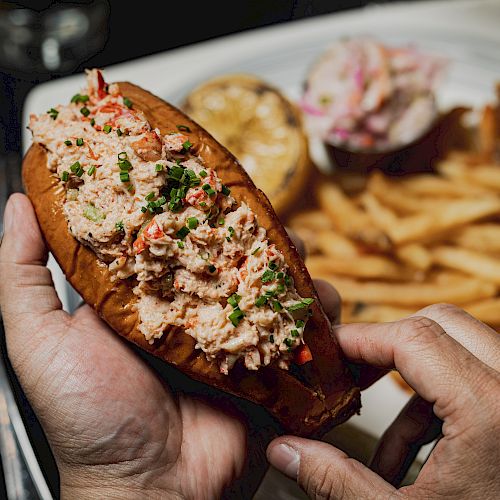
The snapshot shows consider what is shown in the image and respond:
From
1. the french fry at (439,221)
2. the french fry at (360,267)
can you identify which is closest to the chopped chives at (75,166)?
the french fry at (360,267)

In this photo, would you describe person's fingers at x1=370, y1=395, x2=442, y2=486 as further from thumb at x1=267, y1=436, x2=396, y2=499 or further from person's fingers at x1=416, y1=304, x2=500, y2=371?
thumb at x1=267, y1=436, x2=396, y2=499

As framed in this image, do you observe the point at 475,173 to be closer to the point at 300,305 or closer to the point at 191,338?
the point at 300,305

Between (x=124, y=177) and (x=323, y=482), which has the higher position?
(x=124, y=177)

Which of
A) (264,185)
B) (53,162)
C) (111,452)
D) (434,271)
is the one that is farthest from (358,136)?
(111,452)

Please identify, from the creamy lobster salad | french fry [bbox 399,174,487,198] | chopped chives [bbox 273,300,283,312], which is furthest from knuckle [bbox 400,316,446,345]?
french fry [bbox 399,174,487,198]

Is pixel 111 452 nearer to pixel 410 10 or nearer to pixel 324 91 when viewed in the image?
pixel 324 91

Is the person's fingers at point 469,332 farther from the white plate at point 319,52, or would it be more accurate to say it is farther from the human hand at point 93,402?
the white plate at point 319,52

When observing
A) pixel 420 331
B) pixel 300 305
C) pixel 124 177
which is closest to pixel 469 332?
pixel 420 331
